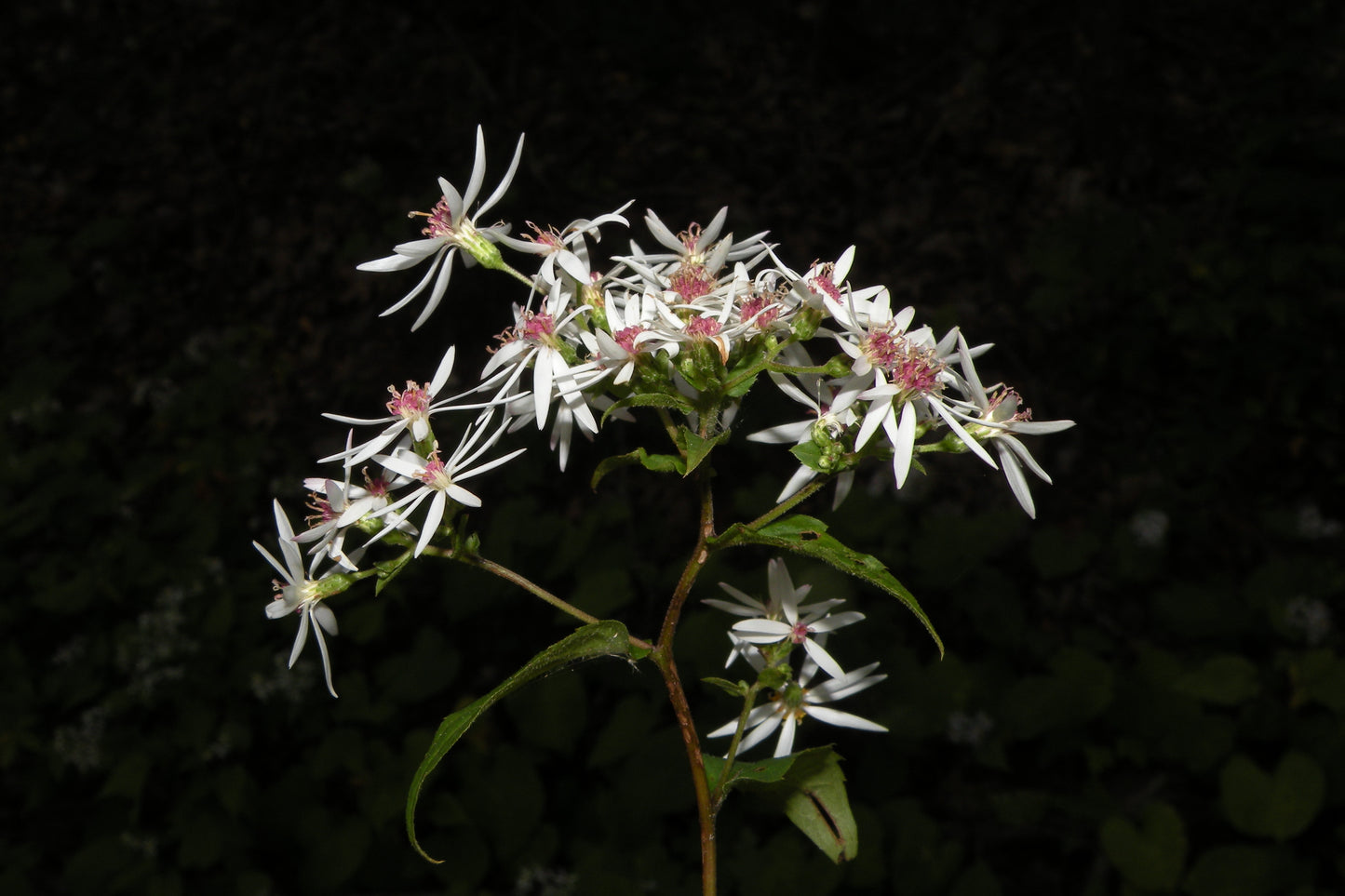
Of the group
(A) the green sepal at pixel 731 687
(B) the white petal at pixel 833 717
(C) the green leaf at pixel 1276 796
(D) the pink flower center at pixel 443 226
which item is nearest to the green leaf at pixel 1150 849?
(C) the green leaf at pixel 1276 796

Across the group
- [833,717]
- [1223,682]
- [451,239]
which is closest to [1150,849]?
[1223,682]

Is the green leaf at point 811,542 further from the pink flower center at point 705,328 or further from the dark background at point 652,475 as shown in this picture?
the dark background at point 652,475

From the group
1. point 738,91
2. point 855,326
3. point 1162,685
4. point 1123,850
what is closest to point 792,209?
point 738,91

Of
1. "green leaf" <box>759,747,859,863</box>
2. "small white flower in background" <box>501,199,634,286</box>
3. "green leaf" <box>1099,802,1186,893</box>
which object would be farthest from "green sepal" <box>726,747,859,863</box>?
"green leaf" <box>1099,802,1186,893</box>

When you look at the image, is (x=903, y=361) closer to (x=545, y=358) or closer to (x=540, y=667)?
(x=545, y=358)

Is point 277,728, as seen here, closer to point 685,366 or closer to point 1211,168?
point 685,366

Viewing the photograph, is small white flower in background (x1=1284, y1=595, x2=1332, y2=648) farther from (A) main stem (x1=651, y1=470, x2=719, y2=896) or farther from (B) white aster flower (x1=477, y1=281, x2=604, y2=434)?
(B) white aster flower (x1=477, y1=281, x2=604, y2=434)
